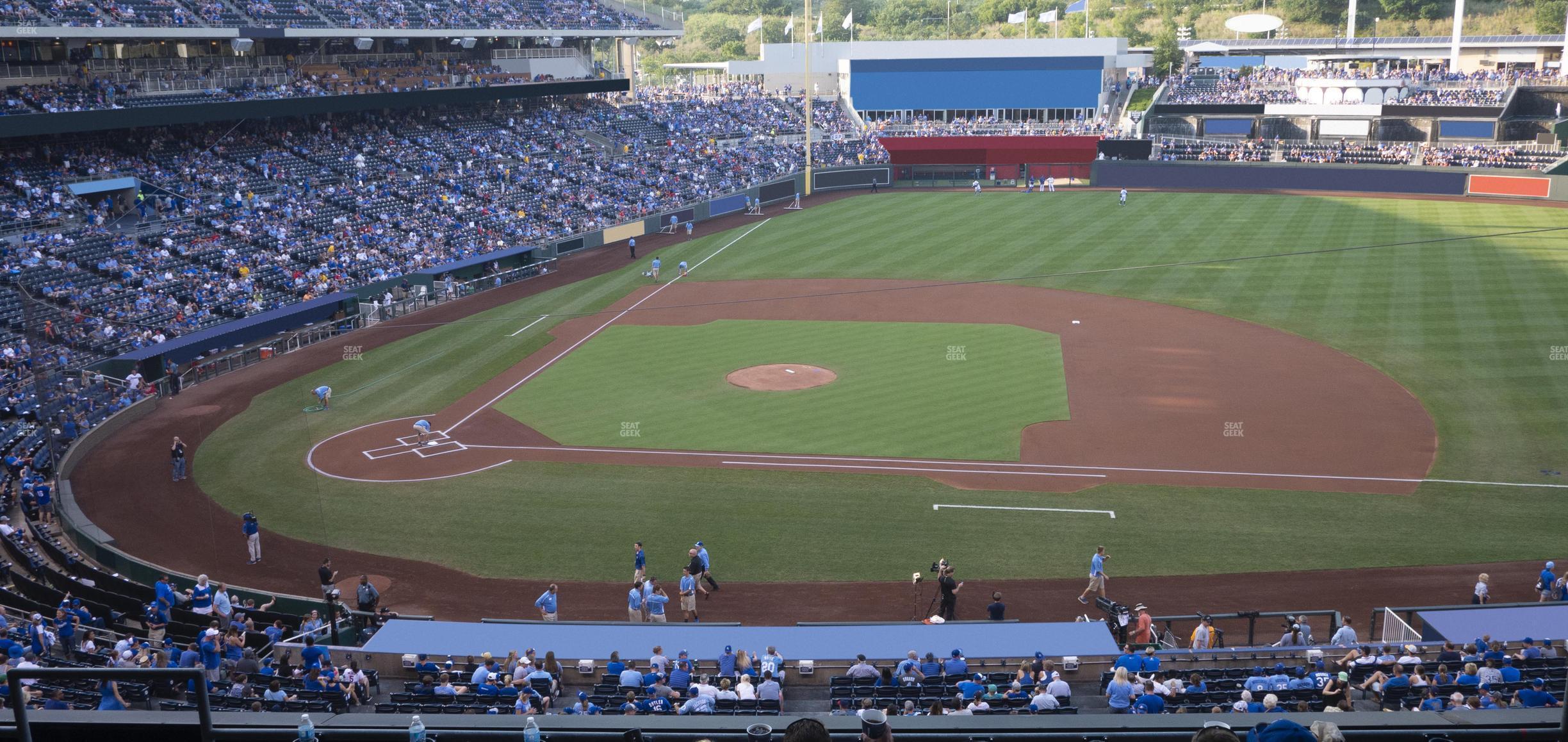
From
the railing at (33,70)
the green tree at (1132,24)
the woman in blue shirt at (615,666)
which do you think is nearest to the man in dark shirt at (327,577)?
the woman in blue shirt at (615,666)

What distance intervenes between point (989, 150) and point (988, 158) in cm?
56

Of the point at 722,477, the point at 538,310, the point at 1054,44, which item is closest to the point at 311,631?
the point at 722,477

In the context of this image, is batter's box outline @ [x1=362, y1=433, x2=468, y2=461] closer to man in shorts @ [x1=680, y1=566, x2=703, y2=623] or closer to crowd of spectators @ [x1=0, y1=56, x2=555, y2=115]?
man in shorts @ [x1=680, y1=566, x2=703, y2=623]

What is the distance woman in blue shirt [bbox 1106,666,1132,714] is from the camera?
512 inches

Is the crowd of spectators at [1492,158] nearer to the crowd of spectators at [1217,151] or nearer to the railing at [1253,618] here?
the crowd of spectators at [1217,151]

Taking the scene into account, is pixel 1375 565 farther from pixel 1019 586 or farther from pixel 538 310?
pixel 538 310

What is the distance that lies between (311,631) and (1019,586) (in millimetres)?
12340

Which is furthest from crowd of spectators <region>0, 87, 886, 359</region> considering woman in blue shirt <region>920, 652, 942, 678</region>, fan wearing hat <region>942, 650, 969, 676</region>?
fan wearing hat <region>942, 650, 969, 676</region>

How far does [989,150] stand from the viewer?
79438mm

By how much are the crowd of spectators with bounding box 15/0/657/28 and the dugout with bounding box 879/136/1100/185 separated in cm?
2040

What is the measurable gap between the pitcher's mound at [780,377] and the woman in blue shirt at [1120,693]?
802 inches

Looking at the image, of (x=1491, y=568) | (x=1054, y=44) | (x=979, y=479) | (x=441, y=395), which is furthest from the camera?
(x=1054, y=44)

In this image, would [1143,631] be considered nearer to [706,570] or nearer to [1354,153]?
[706,570]

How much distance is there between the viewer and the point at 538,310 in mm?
44469
